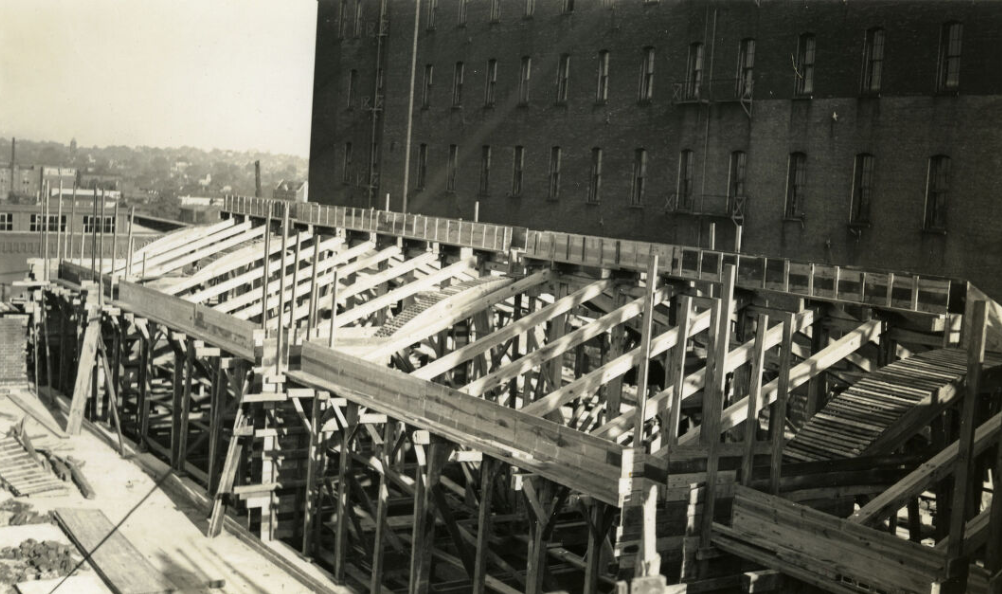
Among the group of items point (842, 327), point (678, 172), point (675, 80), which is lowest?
point (842, 327)

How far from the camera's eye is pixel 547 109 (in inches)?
1549

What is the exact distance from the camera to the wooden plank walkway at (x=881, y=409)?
1359cm

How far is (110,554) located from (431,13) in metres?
32.1

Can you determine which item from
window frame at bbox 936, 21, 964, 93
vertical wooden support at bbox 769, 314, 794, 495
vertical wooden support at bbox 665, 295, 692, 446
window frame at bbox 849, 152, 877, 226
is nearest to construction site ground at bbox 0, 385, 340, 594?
vertical wooden support at bbox 665, 295, 692, 446

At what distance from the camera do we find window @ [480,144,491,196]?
42250 mm

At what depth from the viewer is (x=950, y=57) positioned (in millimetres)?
25922

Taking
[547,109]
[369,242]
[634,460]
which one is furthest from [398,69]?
[634,460]

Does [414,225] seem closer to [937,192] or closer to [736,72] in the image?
[736,72]

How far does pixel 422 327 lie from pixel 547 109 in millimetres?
21330

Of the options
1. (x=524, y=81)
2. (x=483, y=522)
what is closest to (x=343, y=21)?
(x=524, y=81)

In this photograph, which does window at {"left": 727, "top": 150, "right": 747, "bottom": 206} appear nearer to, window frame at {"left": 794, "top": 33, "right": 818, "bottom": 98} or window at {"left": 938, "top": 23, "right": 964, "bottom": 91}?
window frame at {"left": 794, "top": 33, "right": 818, "bottom": 98}

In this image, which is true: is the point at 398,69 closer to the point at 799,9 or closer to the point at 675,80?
the point at 675,80

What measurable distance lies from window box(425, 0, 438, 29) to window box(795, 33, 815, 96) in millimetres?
19972

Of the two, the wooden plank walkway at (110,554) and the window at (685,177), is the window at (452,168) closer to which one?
the window at (685,177)
